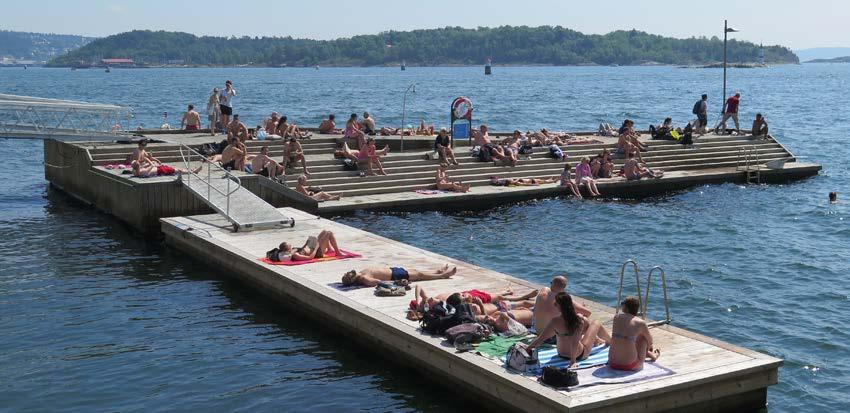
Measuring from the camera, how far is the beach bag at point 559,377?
13.0m

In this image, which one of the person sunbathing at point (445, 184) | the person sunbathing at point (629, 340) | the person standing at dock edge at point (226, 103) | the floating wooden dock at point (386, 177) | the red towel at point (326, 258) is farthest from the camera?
the person standing at dock edge at point (226, 103)

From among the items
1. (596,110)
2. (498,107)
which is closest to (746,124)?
(596,110)

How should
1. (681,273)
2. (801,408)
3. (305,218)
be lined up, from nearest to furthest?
1. (801,408)
2. (681,273)
3. (305,218)

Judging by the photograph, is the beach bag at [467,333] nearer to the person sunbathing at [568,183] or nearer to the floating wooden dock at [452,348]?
the floating wooden dock at [452,348]

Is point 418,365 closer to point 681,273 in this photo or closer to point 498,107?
point 681,273

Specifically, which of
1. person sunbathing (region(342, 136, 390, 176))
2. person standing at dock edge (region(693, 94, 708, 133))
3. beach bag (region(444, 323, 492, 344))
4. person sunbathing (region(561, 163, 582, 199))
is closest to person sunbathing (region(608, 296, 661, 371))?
beach bag (region(444, 323, 492, 344))

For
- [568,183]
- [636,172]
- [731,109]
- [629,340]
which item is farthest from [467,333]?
[731,109]

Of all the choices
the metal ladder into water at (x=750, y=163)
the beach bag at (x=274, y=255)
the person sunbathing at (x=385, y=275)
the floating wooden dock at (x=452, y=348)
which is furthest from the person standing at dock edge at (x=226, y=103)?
the person sunbathing at (x=385, y=275)

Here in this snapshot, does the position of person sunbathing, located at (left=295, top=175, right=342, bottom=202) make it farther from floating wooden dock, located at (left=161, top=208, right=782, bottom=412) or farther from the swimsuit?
the swimsuit

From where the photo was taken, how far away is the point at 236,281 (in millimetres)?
21453

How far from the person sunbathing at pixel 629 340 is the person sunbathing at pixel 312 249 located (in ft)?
27.0

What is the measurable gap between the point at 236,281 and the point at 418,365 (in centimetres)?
703

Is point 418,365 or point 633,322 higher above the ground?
point 633,322

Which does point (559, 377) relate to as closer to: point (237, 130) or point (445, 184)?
point (445, 184)
